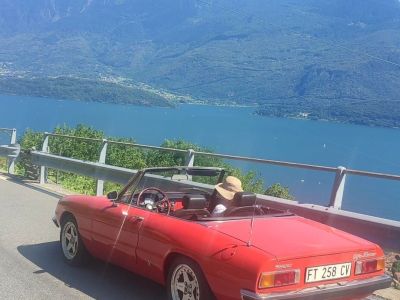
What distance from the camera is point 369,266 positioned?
4.47 metres

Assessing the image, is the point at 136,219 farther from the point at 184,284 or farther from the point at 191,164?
the point at 191,164

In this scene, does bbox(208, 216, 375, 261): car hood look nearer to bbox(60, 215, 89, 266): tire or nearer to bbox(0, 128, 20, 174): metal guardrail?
bbox(60, 215, 89, 266): tire

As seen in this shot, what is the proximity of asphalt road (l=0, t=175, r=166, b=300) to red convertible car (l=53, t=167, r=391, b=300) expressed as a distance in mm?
282

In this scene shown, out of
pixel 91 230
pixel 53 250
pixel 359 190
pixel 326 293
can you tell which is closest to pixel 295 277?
pixel 326 293

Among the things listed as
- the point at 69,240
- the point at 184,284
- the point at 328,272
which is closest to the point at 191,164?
the point at 69,240

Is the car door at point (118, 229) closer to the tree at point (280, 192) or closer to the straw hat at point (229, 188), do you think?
the straw hat at point (229, 188)

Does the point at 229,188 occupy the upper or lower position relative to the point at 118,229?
upper

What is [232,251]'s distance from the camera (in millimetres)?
4133

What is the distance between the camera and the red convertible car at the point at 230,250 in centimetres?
401

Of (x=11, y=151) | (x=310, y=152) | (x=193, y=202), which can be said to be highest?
(x=193, y=202)

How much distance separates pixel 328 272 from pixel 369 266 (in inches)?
18.1

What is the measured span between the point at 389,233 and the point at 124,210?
2.47 metres

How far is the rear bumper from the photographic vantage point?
3.91 m

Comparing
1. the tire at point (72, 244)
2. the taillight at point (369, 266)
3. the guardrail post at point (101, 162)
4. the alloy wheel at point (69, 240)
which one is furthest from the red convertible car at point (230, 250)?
the guardrail post at point (101, 162)
